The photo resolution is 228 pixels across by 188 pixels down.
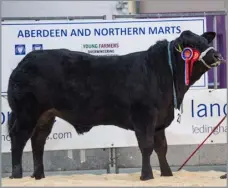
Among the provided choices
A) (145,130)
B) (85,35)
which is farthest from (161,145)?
(85,35)

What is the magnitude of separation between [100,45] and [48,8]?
441 cm

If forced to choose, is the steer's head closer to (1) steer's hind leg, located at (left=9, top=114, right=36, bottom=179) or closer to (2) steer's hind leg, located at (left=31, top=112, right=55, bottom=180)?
(2) steer's hind leg, located at (left=31, top=112, right=55, bottom=180)

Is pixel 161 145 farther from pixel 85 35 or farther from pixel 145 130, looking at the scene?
pixel 85 35

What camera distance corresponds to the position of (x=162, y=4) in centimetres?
1336

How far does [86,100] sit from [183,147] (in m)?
2.54

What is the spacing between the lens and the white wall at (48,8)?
1279 cm

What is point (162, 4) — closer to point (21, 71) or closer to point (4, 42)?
point (4, 42)

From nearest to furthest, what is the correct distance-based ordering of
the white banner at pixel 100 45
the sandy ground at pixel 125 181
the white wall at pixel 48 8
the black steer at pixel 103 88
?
the sandy ground at pixel 125 181 → the black steer at pixel 103 88 → the white banner at pixel 100 45 → the white wall at pixel 48 8

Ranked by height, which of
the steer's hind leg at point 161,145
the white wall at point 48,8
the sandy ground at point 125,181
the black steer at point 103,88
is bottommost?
the sandy ground at point 125,181

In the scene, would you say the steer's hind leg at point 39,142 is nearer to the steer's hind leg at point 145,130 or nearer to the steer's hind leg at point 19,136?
the steer's hind leg at point 19,136

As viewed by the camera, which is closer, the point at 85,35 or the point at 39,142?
the point at 39,142

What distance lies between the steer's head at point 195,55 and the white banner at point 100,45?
1717 millimetres

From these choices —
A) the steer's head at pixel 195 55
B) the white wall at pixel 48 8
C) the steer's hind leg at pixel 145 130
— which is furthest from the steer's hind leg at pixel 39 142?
the white wall at pixel 48 8

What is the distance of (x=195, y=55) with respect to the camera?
7066mm
